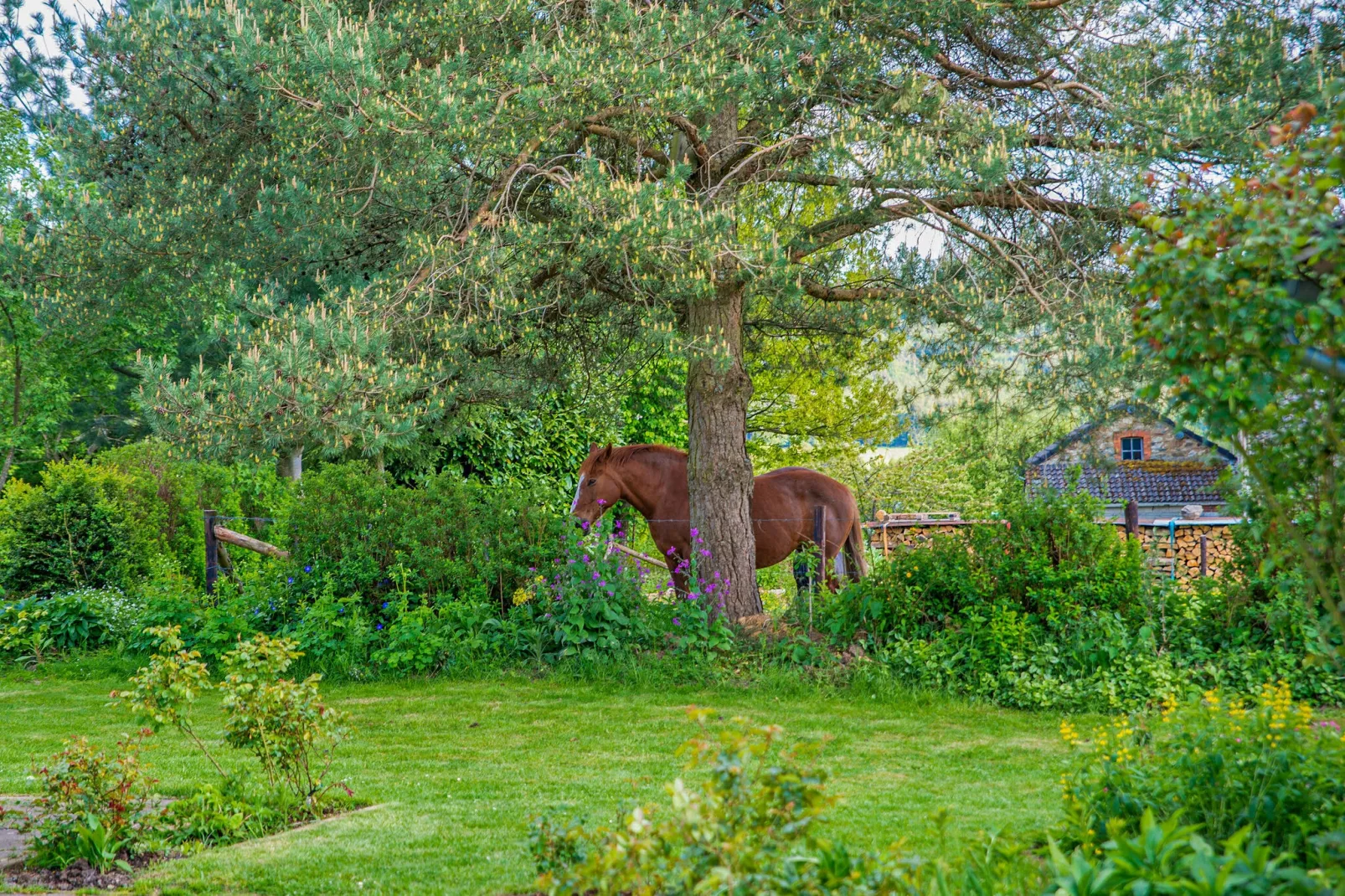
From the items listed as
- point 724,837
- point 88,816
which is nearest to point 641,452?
point 88,816

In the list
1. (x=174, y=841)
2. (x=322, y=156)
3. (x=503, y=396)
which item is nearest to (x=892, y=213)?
(x=503, y=396)

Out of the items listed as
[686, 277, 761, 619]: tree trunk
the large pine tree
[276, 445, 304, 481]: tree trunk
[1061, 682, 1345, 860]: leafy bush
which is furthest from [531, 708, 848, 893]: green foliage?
[276, 445, 304, 481]: tree trunk

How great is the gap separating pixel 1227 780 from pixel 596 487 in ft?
25.0

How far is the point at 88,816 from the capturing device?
4.64 metres

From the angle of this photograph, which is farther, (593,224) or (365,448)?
(593,224)

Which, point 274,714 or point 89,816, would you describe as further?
point 274,714

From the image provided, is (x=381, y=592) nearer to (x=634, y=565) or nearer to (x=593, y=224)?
(x=634, y=565)

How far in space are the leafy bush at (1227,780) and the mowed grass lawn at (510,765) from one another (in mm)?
610

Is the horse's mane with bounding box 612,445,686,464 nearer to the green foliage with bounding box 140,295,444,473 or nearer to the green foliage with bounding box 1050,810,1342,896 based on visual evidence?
the green foliage with bounding box 140,295,444,473

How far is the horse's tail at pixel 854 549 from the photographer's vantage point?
38.5 ft

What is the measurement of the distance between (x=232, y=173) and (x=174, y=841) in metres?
6.55

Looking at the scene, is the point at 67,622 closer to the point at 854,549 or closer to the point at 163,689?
the point at 163,689

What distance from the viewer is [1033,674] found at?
830cm

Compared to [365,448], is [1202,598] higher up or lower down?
lower down
